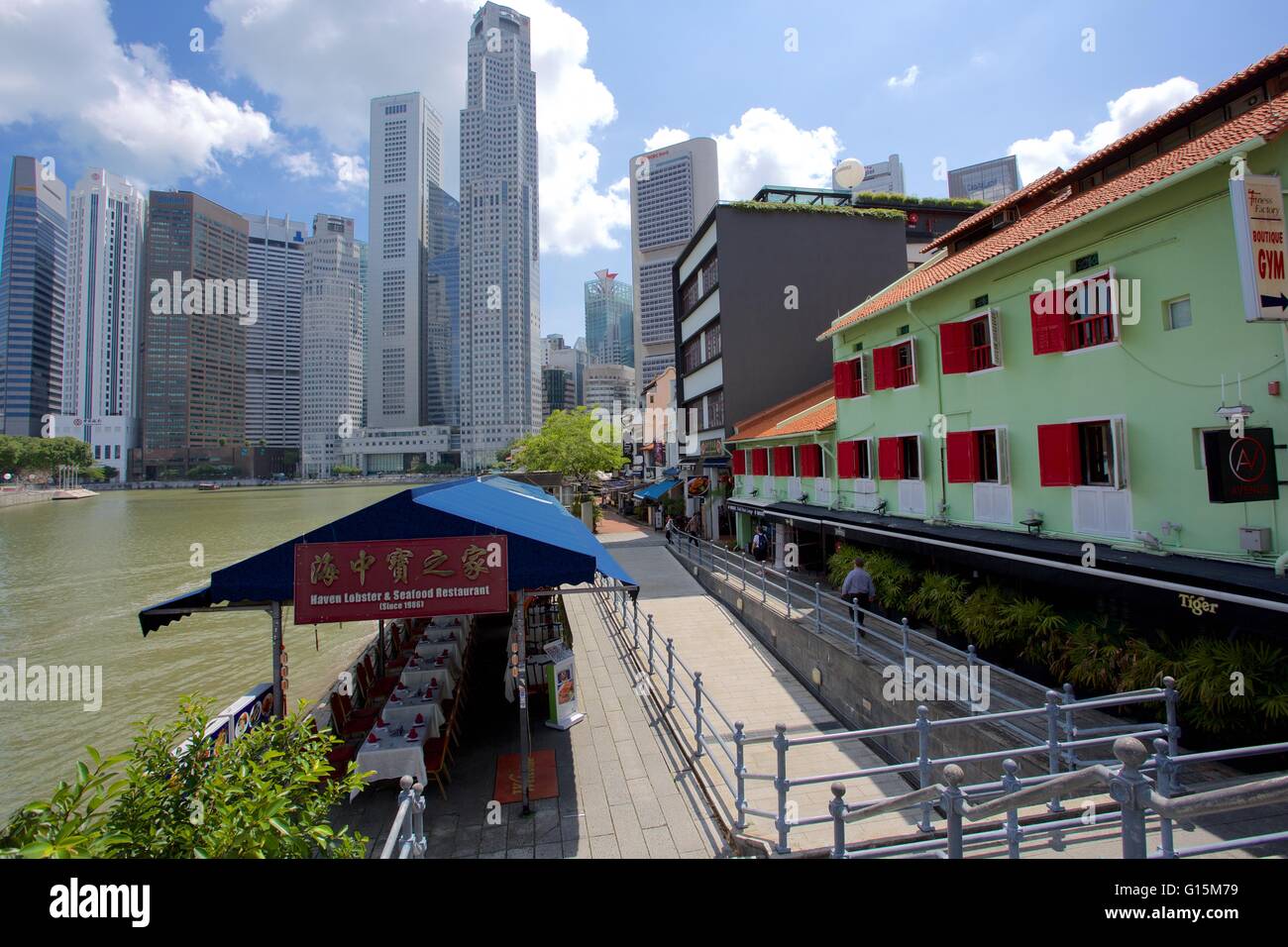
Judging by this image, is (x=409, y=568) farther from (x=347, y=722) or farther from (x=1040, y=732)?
(x=1040, y=732)

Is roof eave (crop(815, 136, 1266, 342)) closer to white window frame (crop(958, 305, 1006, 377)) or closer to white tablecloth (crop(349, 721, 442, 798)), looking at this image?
white window frame (crop(958, 305, 1006, 377))

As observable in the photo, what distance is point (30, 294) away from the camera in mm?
125500

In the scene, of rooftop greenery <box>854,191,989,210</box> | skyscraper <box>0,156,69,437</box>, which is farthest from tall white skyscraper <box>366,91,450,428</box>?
rooftop greenery <box>854,191,989,210</box>

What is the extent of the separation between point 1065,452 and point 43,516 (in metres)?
92.4

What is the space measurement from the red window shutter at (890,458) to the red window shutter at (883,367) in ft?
4.75

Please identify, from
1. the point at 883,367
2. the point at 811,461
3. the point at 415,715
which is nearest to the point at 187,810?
the point at 415,715

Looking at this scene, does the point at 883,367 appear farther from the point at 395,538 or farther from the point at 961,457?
the point at 395,538

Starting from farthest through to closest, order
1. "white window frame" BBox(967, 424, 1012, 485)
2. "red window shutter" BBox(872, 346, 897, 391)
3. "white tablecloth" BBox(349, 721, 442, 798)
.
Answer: "red window shutter" BBox(872, 346, 897, 391) < "white window frame" BBox(967, 424, 1012, 485) < "white tablecloth" BBox(349, 721, 442, 798)

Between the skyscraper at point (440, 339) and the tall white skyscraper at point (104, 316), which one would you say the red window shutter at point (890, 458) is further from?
the tall white skyscraper at point (104, 316)

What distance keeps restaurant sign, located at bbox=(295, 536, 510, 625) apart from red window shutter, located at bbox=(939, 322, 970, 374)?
10953 millimetres

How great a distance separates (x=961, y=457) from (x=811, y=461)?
25.0ft

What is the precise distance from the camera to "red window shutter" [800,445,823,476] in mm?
19647

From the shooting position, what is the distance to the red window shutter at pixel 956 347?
1257 cm

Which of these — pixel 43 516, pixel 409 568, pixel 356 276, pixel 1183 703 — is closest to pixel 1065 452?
A: pixel 1183 703
